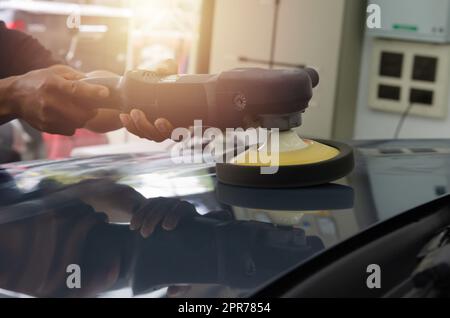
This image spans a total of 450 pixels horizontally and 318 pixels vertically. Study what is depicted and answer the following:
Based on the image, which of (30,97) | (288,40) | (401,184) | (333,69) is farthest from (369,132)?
(401,184)

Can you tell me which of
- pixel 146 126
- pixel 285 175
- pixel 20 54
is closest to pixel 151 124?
pixel 146 126

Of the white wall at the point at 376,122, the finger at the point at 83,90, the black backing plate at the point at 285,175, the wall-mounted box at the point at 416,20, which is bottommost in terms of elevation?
the white wall at the point at 376,122

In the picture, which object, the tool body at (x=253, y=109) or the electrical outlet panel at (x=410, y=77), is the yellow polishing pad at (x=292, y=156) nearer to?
the tool body at (x=253, y=109)

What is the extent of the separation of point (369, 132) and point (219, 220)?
2640 mm

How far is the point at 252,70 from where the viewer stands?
694mm

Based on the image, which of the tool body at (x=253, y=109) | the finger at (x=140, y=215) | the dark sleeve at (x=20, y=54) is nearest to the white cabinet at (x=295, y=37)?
the dark sleeve at (x=20, y=54)

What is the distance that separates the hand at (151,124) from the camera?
84cm

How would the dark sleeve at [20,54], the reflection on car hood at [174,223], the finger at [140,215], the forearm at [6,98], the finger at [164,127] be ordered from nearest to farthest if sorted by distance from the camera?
the reflection on car hood at [174,223] → the finger at [140,215] → the finger at [164,127] → the forearm at [6,98] → the dark sleeve at [20,54]

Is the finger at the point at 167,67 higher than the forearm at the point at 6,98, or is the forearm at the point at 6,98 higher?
the finger at the point at 167,67

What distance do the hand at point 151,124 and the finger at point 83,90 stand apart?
0.14 feet

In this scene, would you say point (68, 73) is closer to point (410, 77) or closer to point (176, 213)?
point (176, 213)

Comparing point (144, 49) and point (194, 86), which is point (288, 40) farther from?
point (194, 86)

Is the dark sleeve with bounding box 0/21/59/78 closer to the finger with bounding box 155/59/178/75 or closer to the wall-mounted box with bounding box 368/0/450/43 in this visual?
the finger with bounding box 155/59/178/75

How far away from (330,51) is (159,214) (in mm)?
2533
